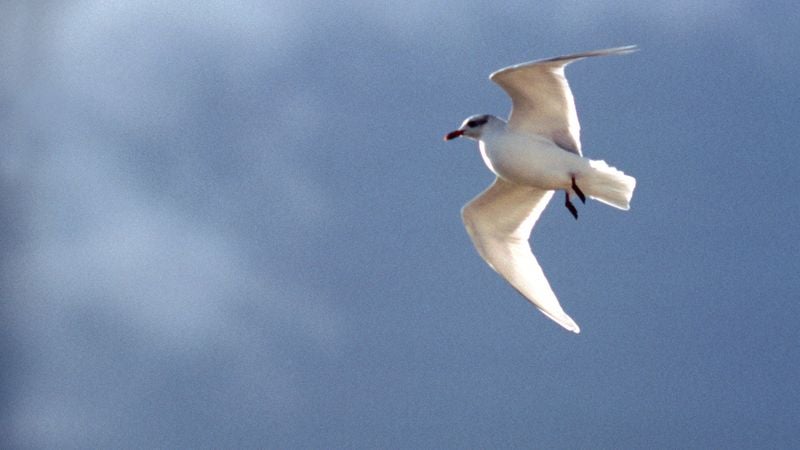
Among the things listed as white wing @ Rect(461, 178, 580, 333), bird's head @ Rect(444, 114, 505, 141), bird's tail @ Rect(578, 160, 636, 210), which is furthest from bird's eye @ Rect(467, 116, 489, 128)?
bird's tail @ Rect(578, 160, 636, 210)

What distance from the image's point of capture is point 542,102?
1527 cm

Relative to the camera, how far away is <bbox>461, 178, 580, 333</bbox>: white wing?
54.0 ft

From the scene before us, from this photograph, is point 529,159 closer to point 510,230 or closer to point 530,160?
point 530,160

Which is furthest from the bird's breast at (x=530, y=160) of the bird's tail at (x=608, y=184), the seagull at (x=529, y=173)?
the bird's tail at (x=608, y=184)

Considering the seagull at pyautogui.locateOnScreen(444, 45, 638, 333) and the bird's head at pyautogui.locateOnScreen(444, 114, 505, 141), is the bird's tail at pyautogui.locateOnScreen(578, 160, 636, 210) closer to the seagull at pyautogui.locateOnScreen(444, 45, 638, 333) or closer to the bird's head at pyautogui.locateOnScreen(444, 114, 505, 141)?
the seagull at pyautogui.locateOnScreen(444, 45, 638, 333)

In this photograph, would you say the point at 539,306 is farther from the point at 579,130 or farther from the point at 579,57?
the point at 579,57

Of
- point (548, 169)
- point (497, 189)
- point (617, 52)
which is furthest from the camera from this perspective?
point (497, 189)

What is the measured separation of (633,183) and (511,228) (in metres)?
2.20

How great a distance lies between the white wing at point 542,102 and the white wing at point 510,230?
106 cm

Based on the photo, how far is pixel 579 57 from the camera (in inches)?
525

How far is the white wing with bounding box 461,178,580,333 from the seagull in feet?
0.04

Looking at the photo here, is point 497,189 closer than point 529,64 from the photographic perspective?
No

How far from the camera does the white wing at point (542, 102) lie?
48.2 ft

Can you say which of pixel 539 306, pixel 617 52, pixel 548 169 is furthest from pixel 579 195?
pixel 617 52
